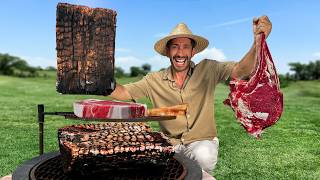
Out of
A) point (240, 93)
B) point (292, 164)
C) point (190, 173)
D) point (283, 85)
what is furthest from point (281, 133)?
point (283, 85)

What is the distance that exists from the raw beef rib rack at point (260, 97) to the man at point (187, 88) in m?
0.55

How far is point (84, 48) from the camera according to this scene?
153 inches

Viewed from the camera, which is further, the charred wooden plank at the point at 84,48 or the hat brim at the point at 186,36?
the hat brim at the point at 186,36

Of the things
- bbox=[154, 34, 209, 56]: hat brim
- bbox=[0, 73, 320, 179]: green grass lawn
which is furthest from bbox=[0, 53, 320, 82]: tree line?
bbox=[154, 34, 209, 56]: hat brim

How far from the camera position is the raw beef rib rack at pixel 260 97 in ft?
14.1

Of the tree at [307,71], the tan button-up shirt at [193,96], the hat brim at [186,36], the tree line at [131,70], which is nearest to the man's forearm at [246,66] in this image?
the tan button-up shirt at [193,96]

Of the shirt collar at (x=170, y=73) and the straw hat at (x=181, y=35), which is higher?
the straw hat at (x=181, y=35)

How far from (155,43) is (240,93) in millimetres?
1302

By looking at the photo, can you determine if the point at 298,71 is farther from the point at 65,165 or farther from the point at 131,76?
the point at 65,165

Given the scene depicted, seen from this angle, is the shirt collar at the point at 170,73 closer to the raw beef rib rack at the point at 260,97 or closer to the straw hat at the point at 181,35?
the straw hat at the point at 181,35

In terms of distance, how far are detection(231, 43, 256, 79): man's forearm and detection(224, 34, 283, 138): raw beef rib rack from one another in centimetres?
23

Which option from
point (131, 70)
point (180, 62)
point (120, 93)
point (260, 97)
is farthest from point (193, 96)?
point (131, 70)

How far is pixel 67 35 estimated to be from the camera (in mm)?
3869

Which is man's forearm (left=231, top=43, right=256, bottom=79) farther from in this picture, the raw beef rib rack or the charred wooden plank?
the charred wooden plank
